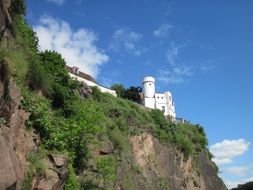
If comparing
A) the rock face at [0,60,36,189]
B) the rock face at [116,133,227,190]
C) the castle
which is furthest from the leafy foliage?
the castle

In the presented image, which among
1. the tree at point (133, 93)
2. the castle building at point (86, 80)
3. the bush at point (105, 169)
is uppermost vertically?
the tree at point (133, 93)

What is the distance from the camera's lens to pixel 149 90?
88312 millimetres

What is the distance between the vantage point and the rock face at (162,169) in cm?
4200

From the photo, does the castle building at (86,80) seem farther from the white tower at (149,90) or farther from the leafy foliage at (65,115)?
the white tower at (149,90)

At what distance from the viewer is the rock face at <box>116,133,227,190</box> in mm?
42000

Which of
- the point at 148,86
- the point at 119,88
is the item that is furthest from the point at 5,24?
the point at 148,86

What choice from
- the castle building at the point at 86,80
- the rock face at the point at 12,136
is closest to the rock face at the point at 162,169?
the castle building at the point at 86,80

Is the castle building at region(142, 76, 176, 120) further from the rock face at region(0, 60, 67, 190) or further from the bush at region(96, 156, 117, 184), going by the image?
the rock face at region(0, 60, 67, 190)

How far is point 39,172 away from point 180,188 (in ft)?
Answer: 101

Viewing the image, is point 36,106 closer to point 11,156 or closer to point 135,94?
point 11,156

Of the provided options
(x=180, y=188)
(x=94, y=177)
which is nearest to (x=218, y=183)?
(x=180, y=188)

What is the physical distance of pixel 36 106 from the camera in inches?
1009

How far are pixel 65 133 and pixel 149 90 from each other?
60.5m

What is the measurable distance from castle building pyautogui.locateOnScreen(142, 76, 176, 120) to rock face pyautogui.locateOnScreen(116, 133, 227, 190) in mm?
26012
